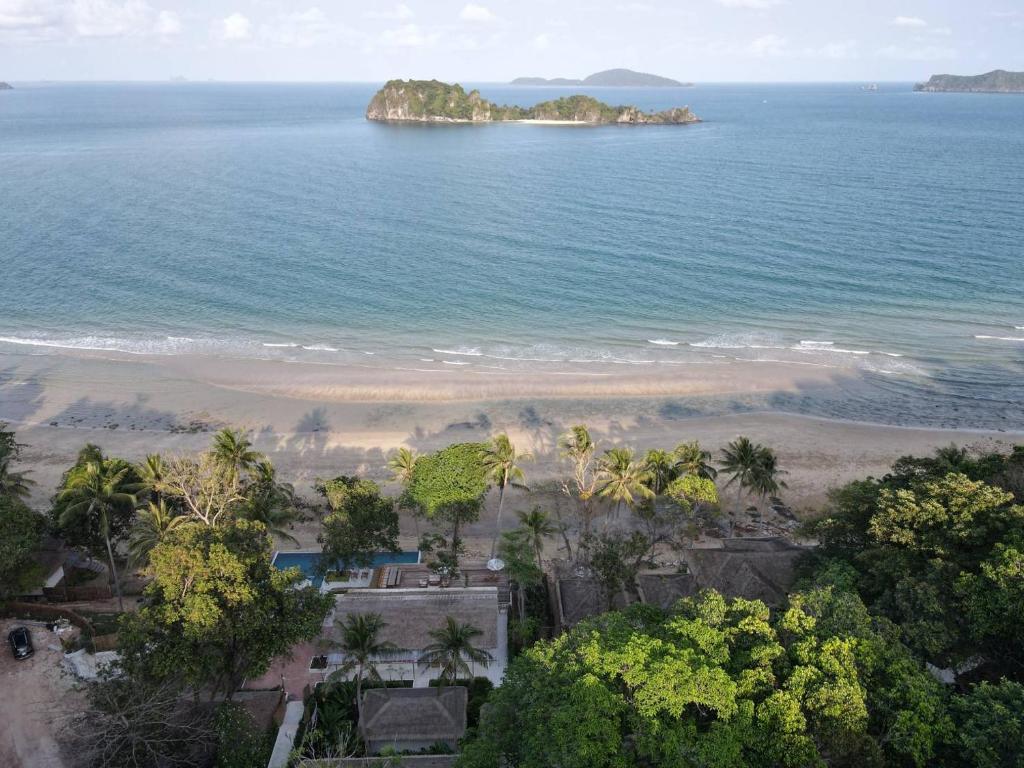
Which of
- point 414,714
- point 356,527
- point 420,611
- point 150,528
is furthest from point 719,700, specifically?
point 150,528

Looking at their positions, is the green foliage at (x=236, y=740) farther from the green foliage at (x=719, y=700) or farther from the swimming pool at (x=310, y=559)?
the swimming pool at (x=310, y=559)

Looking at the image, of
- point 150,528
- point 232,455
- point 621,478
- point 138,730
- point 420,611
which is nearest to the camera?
point 138,730

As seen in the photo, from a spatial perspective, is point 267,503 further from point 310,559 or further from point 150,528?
point 150,528

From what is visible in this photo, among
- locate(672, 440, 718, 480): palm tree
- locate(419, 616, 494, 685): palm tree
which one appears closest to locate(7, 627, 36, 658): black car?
locate(419, 616, 494, 685): palm tree

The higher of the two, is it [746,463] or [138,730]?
[746,463]

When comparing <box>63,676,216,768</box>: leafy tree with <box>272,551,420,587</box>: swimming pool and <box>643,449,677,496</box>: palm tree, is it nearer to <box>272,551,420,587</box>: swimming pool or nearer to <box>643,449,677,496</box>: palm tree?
<box>272,551,420,587</box>: swimming pool

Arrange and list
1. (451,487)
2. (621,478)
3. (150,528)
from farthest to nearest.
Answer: (451,487) < (621,478) < (150,528)

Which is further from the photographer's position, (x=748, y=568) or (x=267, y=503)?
(x=267, y=503)
